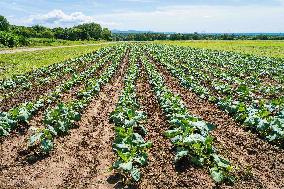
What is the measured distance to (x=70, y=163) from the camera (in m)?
7.81

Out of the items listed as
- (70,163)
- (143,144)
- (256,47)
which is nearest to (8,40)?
(256,47)

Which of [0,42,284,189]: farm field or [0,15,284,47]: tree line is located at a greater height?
[0,42,284,189]: farm field

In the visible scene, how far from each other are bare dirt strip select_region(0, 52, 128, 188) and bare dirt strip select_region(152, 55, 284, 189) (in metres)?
2.55

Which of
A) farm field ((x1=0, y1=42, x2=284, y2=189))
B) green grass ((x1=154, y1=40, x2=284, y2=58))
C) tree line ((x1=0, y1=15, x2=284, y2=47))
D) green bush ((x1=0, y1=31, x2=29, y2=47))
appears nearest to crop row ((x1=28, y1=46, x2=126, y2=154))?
farm field ((x1=0, y1=42, x2=284, y2=189))

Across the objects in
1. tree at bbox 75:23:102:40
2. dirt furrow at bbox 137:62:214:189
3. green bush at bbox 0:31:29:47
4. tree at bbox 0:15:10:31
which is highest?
tree at bbox 0:15:10:31

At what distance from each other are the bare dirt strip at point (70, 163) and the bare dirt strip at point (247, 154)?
100 inches

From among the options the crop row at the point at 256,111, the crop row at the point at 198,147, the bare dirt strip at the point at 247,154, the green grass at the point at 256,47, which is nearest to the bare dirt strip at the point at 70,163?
the crop row at the point at 198,147

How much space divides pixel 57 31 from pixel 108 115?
344ft

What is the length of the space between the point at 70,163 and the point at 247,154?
3.85m

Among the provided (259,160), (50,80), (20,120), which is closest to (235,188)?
(259,160)

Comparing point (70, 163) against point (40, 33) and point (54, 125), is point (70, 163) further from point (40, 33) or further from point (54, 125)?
point (40, 33)

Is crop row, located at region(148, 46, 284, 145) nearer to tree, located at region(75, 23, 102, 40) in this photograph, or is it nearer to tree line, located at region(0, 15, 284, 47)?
tree line, located at region(0, 15, 284, 47)

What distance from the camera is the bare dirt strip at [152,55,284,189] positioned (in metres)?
6.79

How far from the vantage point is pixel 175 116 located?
9203 millimetres
